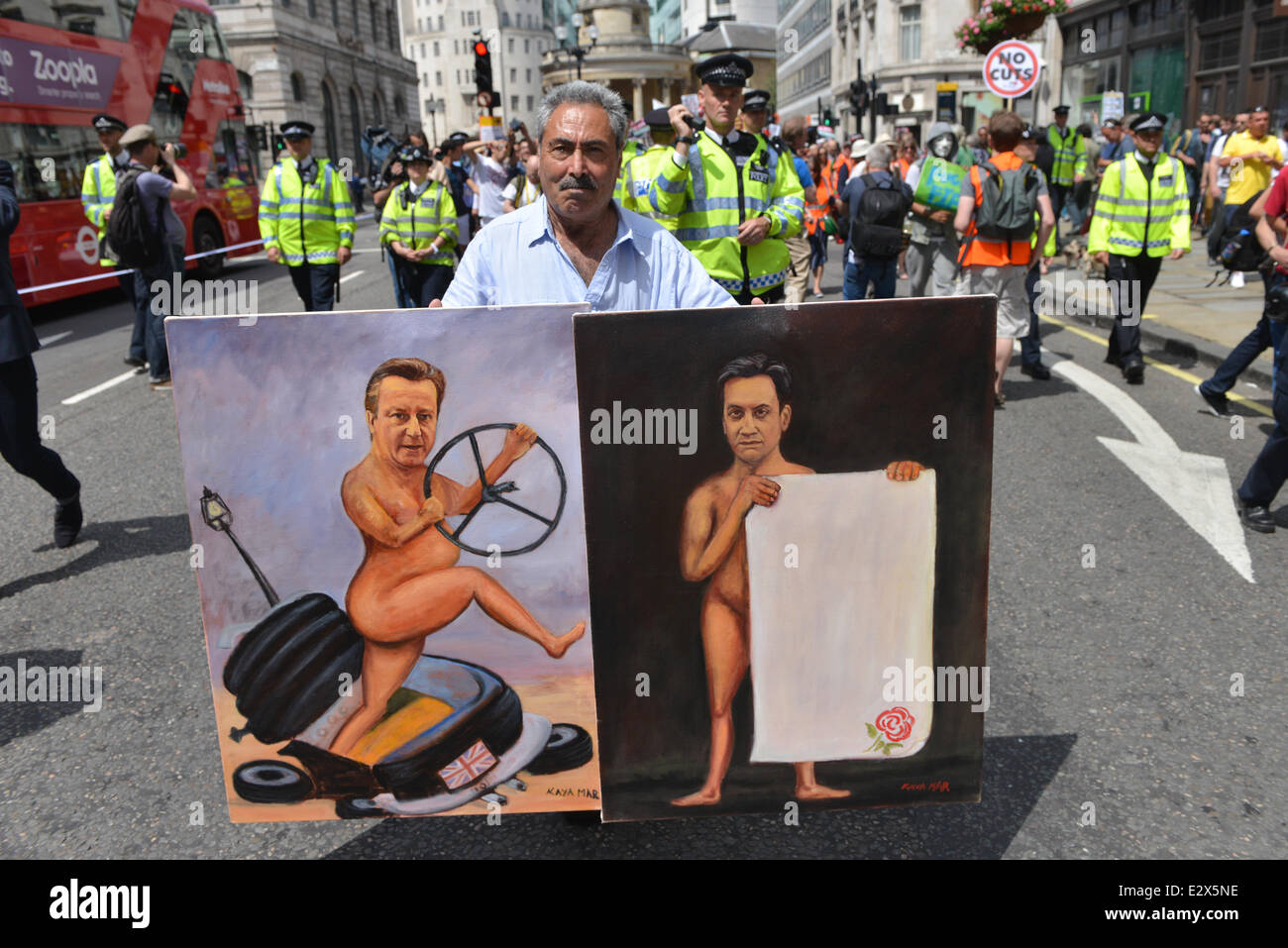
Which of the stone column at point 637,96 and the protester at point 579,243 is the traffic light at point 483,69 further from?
the stone column at point 637,96

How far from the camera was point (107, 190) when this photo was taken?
10.8 metres

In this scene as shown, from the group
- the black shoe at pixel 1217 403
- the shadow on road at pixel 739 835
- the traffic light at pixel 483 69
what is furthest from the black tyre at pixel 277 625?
the traffic light at pixel 483 69

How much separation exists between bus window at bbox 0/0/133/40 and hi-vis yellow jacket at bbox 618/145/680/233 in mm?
10879

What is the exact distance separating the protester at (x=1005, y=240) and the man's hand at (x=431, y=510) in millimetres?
5972

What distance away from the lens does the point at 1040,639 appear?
3.99m

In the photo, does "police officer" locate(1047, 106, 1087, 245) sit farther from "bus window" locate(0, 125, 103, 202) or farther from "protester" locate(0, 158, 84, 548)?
"protester" locate(0, 158, 84, 548)

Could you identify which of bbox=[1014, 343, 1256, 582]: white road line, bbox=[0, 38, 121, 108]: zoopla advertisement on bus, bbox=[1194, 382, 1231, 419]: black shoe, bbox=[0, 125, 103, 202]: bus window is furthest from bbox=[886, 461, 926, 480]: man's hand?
bbox=[0, 38, 121, 108]: zoopla advertisement on bus

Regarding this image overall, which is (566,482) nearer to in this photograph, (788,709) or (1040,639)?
(788,709)

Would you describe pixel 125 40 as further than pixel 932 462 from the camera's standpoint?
Yes

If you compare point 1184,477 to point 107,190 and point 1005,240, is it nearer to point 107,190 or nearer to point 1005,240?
point 1005,240

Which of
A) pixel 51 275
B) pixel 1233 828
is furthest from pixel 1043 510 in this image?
pixel 51 275

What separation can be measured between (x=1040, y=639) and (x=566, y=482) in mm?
2555

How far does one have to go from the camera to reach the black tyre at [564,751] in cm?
233

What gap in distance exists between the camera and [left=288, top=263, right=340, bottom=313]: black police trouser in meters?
9.31
